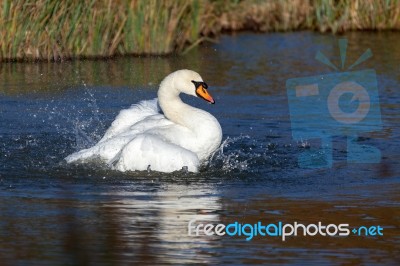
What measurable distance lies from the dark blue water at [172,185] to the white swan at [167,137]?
0.42 ft

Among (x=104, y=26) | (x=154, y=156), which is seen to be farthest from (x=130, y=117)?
(x=104, y=26)

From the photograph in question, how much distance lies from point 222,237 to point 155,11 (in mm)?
9334

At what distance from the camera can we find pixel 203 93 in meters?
8.80

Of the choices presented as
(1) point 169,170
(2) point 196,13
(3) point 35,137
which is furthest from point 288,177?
(2) point 196,13

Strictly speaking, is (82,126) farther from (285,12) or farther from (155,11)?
(285,12)

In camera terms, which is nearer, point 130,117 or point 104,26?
point 130,117

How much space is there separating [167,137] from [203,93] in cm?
51

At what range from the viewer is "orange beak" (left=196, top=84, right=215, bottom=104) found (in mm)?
8784

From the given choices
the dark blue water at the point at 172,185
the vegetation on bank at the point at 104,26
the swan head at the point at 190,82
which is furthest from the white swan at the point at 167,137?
the vegetation on bank at the point at 104,26

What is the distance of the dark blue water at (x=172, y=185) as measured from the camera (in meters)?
6.18

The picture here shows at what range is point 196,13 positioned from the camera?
658 inches

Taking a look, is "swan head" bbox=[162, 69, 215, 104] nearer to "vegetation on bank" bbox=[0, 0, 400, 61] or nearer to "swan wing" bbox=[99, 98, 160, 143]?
"swan wing" bbox=[99, 98, 160, 143]

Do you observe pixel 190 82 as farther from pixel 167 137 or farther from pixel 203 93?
pixel 167 137

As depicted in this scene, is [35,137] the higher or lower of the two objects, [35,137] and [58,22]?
the lower
